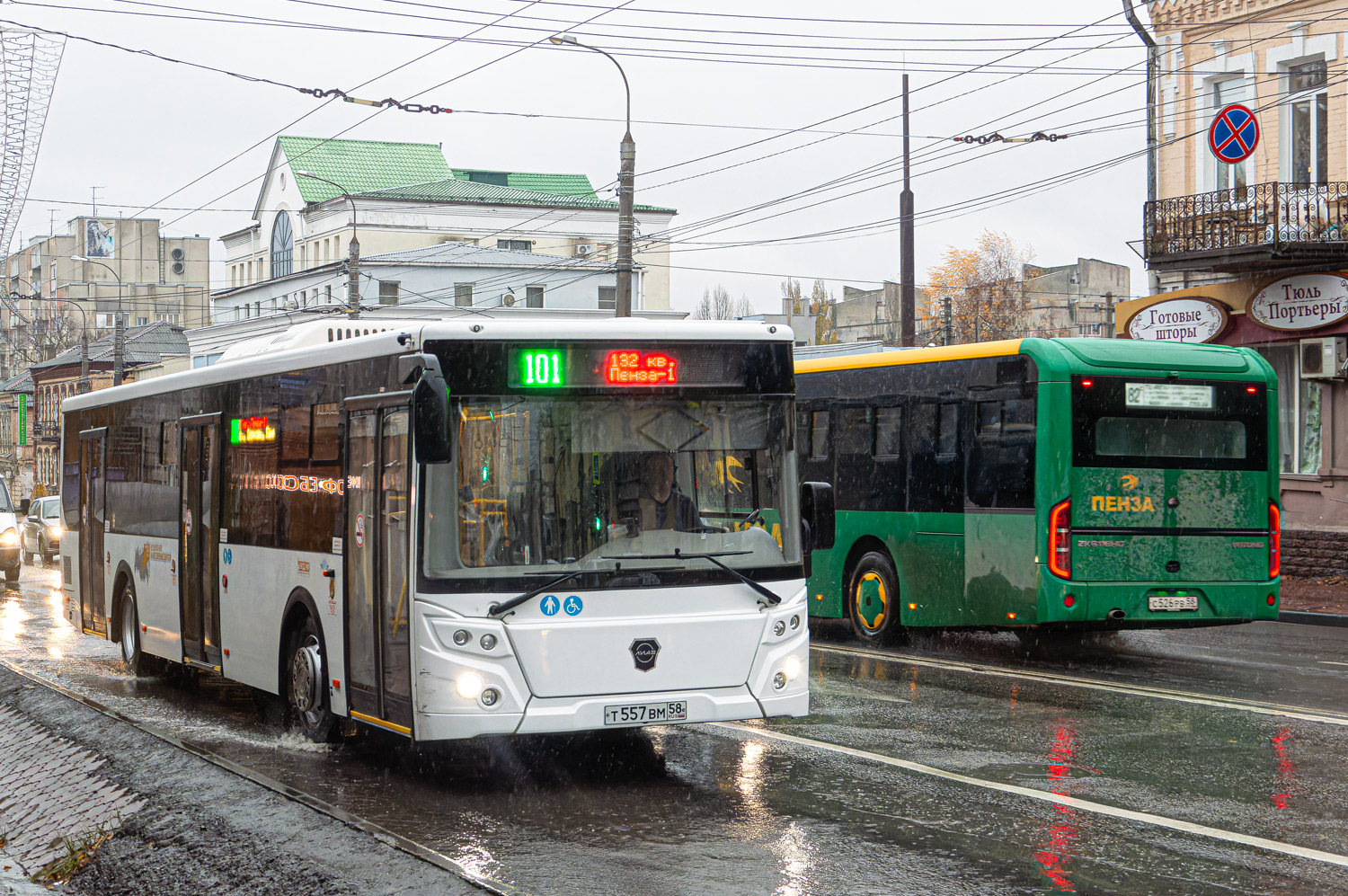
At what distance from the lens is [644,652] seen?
8578 mm

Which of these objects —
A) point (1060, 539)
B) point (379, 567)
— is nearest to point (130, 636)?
point (379, 567)

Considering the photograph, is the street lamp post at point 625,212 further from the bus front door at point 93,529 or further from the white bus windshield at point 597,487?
the white bus windshield at point 597,487

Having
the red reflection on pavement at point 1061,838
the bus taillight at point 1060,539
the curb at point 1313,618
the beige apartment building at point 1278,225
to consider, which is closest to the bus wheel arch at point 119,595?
the bus taillight at point 1060,539

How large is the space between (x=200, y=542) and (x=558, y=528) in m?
4.86

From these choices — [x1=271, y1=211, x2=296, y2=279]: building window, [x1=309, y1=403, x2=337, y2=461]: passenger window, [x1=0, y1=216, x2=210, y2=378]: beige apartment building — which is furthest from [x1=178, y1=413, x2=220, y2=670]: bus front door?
[x1=0, y1=216, x2=210, y2=378]: beige apartment building

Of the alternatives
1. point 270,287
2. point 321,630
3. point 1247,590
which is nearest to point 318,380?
point 321,630

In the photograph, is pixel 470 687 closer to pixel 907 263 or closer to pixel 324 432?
pixel 324 432

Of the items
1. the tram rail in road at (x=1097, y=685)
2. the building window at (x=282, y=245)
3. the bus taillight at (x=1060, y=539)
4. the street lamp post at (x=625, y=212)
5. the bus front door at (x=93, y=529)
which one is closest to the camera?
the tram rail in road at (x=1097, y=685)

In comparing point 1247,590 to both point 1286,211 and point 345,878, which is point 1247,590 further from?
point 1286,211

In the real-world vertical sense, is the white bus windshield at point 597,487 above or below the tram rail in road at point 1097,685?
above

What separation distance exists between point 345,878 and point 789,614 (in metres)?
3.23

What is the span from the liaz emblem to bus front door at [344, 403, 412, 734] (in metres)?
1.19

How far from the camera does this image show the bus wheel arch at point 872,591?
1573 cm

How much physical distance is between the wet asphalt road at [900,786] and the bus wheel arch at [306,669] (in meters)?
0.18
